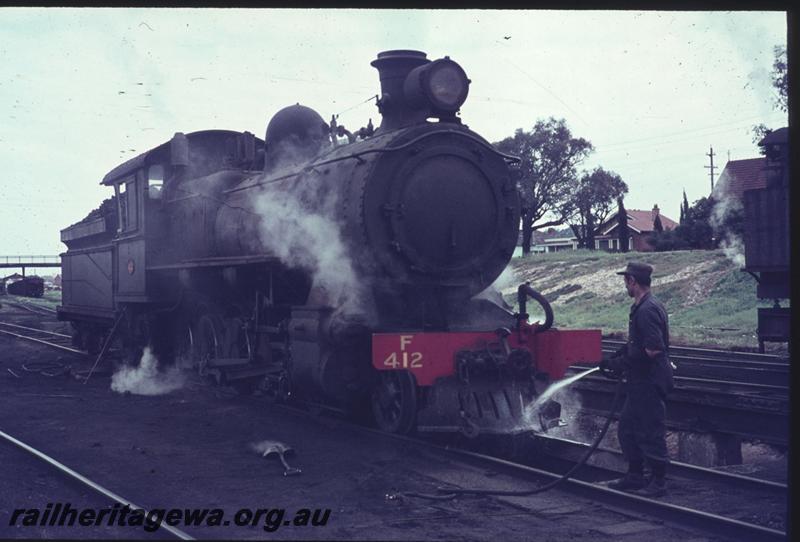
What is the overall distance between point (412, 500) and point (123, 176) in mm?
8823

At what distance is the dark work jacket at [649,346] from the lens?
5.84m

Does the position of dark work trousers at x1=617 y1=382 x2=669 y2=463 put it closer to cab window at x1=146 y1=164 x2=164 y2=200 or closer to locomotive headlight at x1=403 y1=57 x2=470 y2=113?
locomotive headlight at x1=403 y1=57 x2=470 y2=113

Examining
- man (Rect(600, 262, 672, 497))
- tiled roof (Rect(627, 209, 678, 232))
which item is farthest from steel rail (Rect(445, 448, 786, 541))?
tiled roof (Rect(627, 209, 678, 232))

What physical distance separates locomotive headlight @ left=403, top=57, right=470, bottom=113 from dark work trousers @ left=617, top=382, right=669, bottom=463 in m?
3.09

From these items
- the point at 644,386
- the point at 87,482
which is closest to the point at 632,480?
the point at 644,386

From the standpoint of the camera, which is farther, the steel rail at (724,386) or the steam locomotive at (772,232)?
the steam locomotive at (772,232)

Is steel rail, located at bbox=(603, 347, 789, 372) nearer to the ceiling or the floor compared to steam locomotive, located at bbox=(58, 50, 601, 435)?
nearer to the floor

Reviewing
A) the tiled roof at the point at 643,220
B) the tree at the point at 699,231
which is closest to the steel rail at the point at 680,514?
the tree at the point at 699,231

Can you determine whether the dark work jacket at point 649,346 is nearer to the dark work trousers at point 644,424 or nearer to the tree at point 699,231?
the dark work trousers at point 644,424

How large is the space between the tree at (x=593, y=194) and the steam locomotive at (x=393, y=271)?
3351 cm

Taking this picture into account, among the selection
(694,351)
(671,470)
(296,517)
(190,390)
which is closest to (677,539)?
(671,470)

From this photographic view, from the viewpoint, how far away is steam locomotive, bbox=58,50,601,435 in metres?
6.98

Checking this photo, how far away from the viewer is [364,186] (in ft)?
23.7

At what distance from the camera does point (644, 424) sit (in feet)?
19.4
